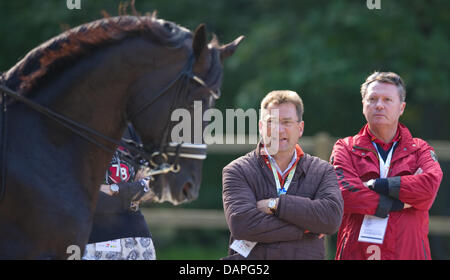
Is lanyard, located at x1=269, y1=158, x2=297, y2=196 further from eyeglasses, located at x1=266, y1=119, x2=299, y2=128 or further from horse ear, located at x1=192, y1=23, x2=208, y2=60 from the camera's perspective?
horse ear, located at x1=192, y1=23, x2=208, y2=60

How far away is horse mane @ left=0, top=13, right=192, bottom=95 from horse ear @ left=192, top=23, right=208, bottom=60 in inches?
3.5

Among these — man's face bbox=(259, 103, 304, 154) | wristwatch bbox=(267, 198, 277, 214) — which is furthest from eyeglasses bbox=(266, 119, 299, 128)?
wristwatch bbox=(267, 198, 277, 214)

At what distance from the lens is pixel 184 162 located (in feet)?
10.2

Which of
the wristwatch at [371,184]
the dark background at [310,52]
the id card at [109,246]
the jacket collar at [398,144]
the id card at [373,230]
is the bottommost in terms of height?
the id card at [109,246]

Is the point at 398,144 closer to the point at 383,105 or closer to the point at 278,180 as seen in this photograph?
the point at 383,105

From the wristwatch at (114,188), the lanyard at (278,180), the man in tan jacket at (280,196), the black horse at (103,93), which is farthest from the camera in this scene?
the wristwatch at (114,188)

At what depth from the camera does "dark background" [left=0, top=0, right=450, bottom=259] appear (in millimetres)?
9633

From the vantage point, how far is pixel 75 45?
311 centimetres

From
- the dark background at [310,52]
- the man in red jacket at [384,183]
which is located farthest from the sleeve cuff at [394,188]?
the dark background at [310,52]

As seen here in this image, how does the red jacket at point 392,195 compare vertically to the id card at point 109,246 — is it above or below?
above

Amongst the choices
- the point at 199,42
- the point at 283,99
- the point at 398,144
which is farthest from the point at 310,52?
the point at 199,42

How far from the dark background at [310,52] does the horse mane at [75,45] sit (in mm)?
5819

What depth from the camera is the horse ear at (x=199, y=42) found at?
3068 mm

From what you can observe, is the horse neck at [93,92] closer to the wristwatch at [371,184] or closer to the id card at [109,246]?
the id card at [109,246]
